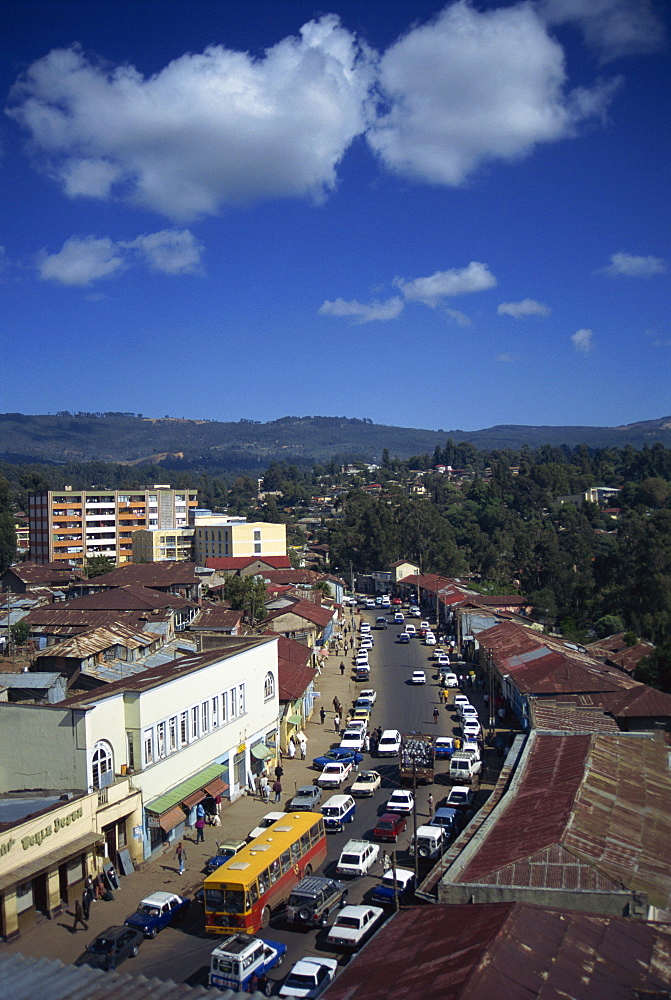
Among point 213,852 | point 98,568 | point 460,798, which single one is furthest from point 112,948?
point 98,568

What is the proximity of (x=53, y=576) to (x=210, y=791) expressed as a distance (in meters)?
38.0

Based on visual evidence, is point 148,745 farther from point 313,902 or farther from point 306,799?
point 313,902

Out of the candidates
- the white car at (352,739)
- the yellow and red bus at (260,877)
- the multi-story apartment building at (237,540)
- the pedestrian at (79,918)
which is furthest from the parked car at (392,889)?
the multi-story apartment building at (237,540)

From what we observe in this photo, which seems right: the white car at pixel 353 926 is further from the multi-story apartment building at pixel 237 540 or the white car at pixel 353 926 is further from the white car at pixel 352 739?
the multi-story apartment building at pixel 237 540

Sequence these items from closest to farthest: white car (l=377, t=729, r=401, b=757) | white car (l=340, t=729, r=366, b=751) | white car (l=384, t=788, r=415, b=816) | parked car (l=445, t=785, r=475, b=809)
→ white car (l=384, t=788, r=415, b=816) < parked car (l=445, t=785, r=475, b=809) < white car (l=377, t=729, r=401, b=757) < white car (l=340, t=729, r=366, b=751)

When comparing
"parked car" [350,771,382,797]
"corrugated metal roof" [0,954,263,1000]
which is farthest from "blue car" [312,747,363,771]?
"corrugated metal roof" [0,954,263,1000]

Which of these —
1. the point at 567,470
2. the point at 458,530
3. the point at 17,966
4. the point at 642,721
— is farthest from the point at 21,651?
the point at 567,470

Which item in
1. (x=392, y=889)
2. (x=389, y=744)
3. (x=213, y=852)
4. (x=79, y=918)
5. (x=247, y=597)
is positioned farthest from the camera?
(x=247, y=597)

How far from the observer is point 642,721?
73.5 ft

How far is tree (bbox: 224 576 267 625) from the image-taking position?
41438 mm

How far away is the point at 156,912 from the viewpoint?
515 inches

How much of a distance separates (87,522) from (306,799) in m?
61.5

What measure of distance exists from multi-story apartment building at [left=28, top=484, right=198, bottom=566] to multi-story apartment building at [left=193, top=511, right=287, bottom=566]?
349 inches

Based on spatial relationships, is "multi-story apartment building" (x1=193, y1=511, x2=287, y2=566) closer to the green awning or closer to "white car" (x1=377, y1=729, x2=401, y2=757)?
"white car" (x1=377, y1=729, x2=401, y2=757)
